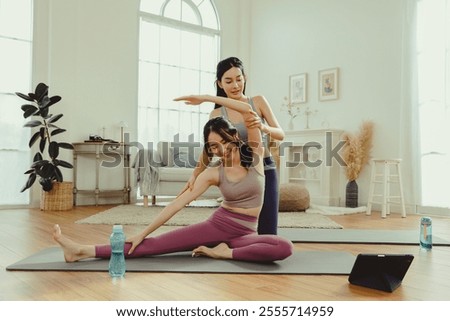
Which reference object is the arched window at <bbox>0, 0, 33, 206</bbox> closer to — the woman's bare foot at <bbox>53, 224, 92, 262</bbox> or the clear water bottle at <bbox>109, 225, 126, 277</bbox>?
the woman's bare foot at <bbox>53, 224, 92, 262</bbox>

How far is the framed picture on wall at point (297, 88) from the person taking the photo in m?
6.44

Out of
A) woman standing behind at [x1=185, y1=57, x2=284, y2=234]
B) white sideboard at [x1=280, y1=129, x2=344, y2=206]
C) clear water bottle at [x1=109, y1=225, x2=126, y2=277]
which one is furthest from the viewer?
white sideboard at [x1=280, y1=129, x2=344, y2=206]

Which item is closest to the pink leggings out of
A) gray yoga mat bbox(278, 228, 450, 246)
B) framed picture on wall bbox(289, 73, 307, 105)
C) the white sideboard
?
gray yoga mat bbox(278, 228, 450, 246)

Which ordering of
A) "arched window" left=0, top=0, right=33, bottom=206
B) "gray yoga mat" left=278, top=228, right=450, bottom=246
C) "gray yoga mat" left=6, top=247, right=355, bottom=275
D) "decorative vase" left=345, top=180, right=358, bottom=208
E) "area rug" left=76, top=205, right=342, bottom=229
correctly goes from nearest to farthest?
"gray yoga mat" left=6, top=247, right=355, bottom=275 < "gray yoga mat" left=278, top=228, right=450, bottom=246 < "area rug" left=76, top=205, right=342, bottom=229 < "arched window" left=0, top=0, right=33, bottom=206 < "decorative vase" left=345, top=180, right=358, bottom=208

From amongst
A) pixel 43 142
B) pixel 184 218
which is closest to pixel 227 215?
pixel 184 218

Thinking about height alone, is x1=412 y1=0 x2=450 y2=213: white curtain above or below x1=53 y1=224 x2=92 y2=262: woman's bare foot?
above

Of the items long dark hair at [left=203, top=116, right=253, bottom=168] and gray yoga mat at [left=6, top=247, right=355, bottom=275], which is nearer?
gray yoga mat at [left=6, top=247, right=355, bottom=275]

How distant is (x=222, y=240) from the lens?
2.32 m

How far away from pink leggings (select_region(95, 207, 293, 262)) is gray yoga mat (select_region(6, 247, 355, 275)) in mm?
44

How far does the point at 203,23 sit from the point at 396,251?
5.29 m

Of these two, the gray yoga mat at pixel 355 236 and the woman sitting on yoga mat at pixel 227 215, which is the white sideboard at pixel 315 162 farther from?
the woman sitting on yoga mat at pixel 227 215

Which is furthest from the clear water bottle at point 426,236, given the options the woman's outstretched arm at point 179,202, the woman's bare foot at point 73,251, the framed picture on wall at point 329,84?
the framed picture on wall at point 329,84

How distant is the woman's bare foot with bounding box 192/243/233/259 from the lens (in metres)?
2.27

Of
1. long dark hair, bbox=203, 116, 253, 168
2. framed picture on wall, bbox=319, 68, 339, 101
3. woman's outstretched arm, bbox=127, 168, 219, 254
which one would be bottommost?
woman's outstretched arm, bbox=127, 168, 219, 254
